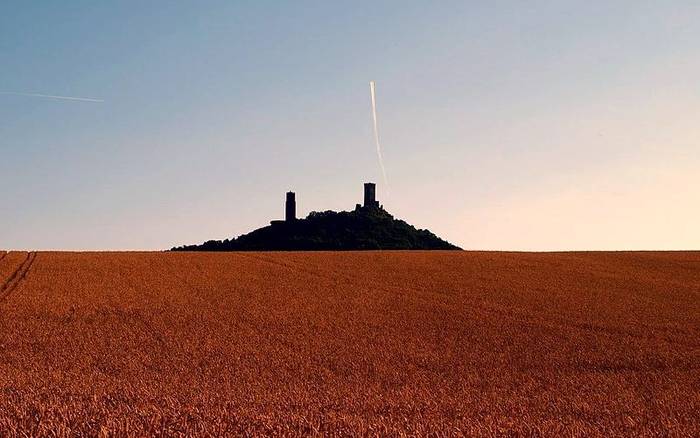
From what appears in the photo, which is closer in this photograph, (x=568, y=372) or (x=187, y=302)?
(x=568, y=372)

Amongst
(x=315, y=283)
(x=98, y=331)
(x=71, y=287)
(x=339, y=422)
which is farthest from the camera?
(x=315, y=283)

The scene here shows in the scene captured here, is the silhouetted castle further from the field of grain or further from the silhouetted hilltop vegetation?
the field of grain

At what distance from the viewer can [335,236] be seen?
87375 millimetres

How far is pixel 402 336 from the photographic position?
24.2 meters

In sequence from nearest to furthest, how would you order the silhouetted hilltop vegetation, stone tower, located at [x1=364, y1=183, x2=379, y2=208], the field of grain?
the field of grain, the silhouetted hilltop vegetation, stone tower, located at [x1=364, y1=183, x2=379, y2=208]

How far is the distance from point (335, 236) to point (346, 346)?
65223 mm

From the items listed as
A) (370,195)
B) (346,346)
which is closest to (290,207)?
(370,195)

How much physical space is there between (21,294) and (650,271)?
29.4m

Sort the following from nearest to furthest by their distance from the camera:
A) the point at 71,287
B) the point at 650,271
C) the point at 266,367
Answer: the point at 266,367, the point at 71,287, the point at 650,271

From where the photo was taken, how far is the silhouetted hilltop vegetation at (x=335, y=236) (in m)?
82.8

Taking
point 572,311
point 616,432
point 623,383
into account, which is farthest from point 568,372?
point 616,432

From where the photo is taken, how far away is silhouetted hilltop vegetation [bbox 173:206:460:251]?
271 ft

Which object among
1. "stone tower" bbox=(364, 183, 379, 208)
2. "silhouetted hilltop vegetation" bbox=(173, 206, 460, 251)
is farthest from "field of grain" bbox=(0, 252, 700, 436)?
"stone tower" bbox=(364, 183, 379, 208)

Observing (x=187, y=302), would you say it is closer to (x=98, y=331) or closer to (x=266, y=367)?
(x=98, y=331)
